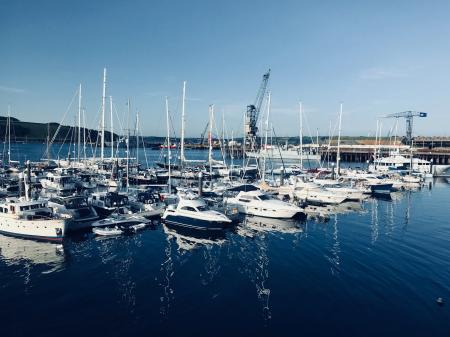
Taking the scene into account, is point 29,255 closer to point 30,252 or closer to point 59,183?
point 30,252

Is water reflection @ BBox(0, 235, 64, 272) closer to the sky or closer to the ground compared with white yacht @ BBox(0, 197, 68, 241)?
closer to the ground

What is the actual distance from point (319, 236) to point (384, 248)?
6433 millimetres

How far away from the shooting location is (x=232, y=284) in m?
23.9

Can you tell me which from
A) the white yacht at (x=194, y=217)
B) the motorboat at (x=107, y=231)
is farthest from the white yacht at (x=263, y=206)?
the motorboat at (x=107, y=231)

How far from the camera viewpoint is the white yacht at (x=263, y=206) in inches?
1682

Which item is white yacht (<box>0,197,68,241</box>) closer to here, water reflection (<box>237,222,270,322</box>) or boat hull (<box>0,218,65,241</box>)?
boat hull (<box>0,218,65,241</box>)

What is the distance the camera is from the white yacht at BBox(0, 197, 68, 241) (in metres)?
32.0

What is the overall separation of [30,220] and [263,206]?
84.8ft

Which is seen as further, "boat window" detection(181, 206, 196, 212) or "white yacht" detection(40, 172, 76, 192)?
"white yacht" detection(40, 172, 76, 192)

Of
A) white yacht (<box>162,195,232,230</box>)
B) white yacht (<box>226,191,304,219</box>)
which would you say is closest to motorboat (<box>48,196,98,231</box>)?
white yacht (<box>162,195,232,230</box>)

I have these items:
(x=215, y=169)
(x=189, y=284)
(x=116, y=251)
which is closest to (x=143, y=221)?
(x=116, y=251)

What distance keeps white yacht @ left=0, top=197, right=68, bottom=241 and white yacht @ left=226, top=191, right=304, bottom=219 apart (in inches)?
830

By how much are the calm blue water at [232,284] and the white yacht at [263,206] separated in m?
4.85

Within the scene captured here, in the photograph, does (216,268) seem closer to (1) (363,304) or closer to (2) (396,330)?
(1) (363,304)
